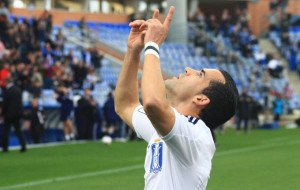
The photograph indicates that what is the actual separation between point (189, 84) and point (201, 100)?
0.38 feet

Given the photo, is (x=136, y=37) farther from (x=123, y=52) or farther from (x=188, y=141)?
(x=123, y=52)

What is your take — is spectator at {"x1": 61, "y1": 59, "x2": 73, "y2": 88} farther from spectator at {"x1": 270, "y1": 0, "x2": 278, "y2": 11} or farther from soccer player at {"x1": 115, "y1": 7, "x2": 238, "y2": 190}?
spectator at {"x1": 270, "y1": 0, "x2": 278, "y2": 11}

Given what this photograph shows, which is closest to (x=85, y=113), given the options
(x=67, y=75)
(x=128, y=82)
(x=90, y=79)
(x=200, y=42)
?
(x=67, y=75)

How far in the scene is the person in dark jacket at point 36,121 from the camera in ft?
64.1

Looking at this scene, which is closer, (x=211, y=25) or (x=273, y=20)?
(x=211, y=25)

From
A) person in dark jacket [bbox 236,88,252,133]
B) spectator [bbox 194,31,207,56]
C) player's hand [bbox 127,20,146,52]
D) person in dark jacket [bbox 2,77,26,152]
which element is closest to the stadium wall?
spectator [bbox 194,31,207,56]

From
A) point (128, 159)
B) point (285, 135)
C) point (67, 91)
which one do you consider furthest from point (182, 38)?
point (128, 159)

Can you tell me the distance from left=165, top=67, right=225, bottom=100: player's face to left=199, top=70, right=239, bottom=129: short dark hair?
30 mm

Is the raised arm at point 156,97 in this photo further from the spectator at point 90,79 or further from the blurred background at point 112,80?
the spectator at point 90,79

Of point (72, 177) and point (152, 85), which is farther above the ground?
A: point (152, 85)

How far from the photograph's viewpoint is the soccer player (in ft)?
11.0

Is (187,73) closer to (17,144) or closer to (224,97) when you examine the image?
(224,97)

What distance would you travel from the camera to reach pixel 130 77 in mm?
4129

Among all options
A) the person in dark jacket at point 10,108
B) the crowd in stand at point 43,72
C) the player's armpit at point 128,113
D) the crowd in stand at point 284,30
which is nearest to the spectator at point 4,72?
the crowd in stand at point 43,72
